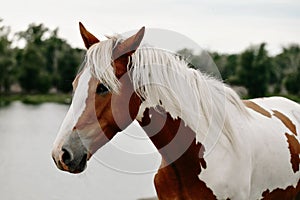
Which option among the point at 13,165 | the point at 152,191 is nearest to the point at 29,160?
the point at 13,165

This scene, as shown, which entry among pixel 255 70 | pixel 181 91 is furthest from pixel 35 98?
pixel 181 91

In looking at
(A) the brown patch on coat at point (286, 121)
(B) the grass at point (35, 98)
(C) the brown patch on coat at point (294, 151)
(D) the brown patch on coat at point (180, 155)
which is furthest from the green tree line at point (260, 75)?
(D) the brown patch on coat at point (180, 155)

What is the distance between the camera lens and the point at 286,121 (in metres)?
3.94

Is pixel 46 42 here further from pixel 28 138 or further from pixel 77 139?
pixel 77 139

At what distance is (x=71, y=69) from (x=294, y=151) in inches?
1927

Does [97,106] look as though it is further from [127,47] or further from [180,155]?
[180,155]

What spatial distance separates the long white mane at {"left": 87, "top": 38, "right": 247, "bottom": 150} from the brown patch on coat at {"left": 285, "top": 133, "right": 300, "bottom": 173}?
732 mm

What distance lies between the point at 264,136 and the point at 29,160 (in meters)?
10.9

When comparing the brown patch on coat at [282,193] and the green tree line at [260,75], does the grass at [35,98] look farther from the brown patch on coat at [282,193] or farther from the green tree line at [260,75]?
the brown patch on coat at [282,193]

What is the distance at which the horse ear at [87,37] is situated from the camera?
2.90 m

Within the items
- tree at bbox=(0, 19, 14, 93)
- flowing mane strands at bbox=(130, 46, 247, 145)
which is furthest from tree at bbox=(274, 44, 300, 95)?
flowing mane strands at bbox=(130, 46, 247, 145)

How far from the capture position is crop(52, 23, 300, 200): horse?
2.65 meters

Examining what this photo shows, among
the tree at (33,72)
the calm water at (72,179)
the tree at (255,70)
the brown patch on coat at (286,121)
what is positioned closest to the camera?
the brown patch on coat at (286,121)

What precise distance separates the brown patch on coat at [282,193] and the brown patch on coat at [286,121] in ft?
1.39
